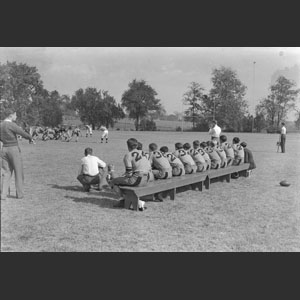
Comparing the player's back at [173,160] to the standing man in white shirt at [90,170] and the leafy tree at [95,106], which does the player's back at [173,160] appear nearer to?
the standing man in white shirt at [90,170]

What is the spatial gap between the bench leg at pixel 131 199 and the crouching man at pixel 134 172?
87mm

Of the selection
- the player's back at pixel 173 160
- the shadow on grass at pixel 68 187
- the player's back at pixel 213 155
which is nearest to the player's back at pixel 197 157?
the player's back at pixel 213 155

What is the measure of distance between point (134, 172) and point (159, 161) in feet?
3.46

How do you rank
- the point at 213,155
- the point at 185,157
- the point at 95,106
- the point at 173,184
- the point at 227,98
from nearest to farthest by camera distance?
the point at 173,184, the point at 227,98, the point at 95,106, the point at 185,157, the point at 213,155

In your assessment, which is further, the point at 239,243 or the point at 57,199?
the point at 57,199

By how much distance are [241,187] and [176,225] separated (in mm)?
4181

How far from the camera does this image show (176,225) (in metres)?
6.15

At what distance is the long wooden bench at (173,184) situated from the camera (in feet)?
22.9

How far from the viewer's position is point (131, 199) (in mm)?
7023

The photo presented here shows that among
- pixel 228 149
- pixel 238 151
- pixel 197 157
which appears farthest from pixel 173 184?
pixel 238 151

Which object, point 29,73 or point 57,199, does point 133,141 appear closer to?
point 57,199

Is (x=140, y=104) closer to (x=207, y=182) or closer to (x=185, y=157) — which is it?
(x=185, y=157)

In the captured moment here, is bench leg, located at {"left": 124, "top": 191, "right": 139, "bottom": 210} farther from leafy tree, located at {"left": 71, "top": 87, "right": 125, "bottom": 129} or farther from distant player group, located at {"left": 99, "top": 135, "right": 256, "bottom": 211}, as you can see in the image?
leafy tree, located at {"left": 71, "top": 87, "right": 125, "bottom": 129}

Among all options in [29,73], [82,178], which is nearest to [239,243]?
[29,73]
